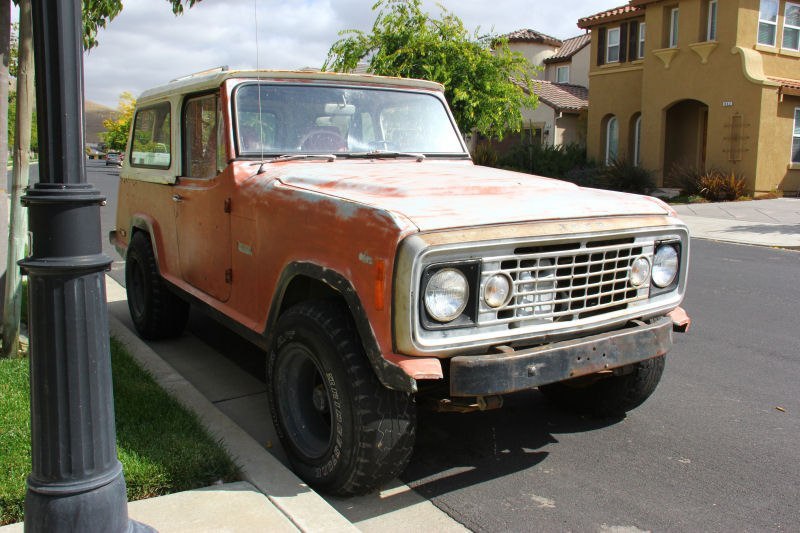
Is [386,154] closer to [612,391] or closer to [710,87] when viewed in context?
[612,391]

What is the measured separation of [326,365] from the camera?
3242 mm

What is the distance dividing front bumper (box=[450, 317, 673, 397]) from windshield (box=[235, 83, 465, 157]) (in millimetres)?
2067

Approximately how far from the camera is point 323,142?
15.4 feet

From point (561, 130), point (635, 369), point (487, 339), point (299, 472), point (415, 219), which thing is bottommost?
point (299, 472)

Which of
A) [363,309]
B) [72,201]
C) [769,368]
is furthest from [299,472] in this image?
[769,368]

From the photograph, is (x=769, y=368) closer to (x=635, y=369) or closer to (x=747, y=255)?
(x=635, y=369)

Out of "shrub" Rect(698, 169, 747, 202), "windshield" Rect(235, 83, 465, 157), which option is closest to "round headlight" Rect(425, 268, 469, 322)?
"windshield" Rect(235, 83, 465, 157)

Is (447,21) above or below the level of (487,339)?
above

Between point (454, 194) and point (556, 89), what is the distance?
1192 inches

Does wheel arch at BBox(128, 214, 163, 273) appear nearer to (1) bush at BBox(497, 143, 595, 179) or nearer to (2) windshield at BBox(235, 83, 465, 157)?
(2) windshield at BBox(235, 83, 465, 157)

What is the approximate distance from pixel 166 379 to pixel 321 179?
1847 millimetres

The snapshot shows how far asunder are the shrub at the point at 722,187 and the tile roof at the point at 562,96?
9.58 meters

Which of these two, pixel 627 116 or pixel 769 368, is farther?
pixel 627 116

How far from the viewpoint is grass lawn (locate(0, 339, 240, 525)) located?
10.8ft
